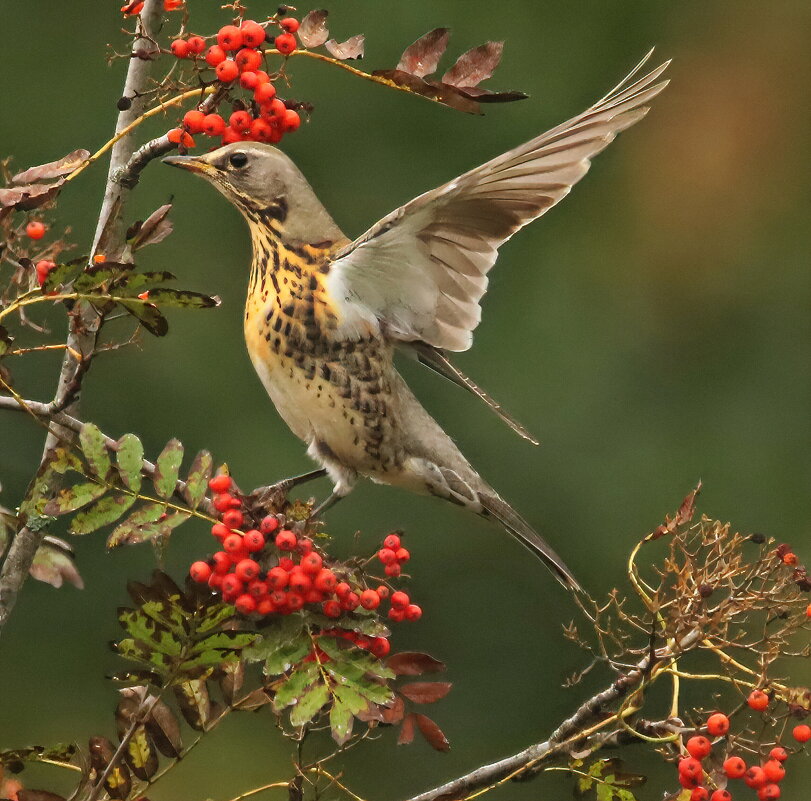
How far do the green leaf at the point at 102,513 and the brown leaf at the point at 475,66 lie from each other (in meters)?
0.62

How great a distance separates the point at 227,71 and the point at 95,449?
461 millimetres

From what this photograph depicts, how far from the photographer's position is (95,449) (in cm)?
160

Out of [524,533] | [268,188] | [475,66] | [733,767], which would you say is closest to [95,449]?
[475,66]

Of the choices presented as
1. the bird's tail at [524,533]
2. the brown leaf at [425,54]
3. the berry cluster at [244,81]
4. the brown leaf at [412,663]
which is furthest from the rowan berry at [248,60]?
the bird's tail at [524,533]

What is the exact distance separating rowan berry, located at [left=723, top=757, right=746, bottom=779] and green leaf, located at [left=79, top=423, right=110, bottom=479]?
73 cm

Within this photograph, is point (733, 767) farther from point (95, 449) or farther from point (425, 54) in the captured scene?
point (425, 54)

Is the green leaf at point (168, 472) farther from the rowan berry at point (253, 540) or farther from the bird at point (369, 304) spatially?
the bird at point (369, 304)

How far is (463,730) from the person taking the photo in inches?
189

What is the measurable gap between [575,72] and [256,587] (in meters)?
4.04

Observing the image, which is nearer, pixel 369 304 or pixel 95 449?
pixel 95 449

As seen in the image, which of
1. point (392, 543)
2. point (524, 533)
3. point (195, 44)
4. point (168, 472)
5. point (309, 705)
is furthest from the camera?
point (524, 533)

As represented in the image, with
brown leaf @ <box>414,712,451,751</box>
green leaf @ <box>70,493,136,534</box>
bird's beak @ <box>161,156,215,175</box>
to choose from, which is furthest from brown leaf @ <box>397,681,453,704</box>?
bird's beak @ <box>161,156,215,175</box>

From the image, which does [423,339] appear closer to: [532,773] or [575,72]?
[532,773]

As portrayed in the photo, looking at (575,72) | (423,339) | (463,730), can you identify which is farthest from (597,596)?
(423,339)
